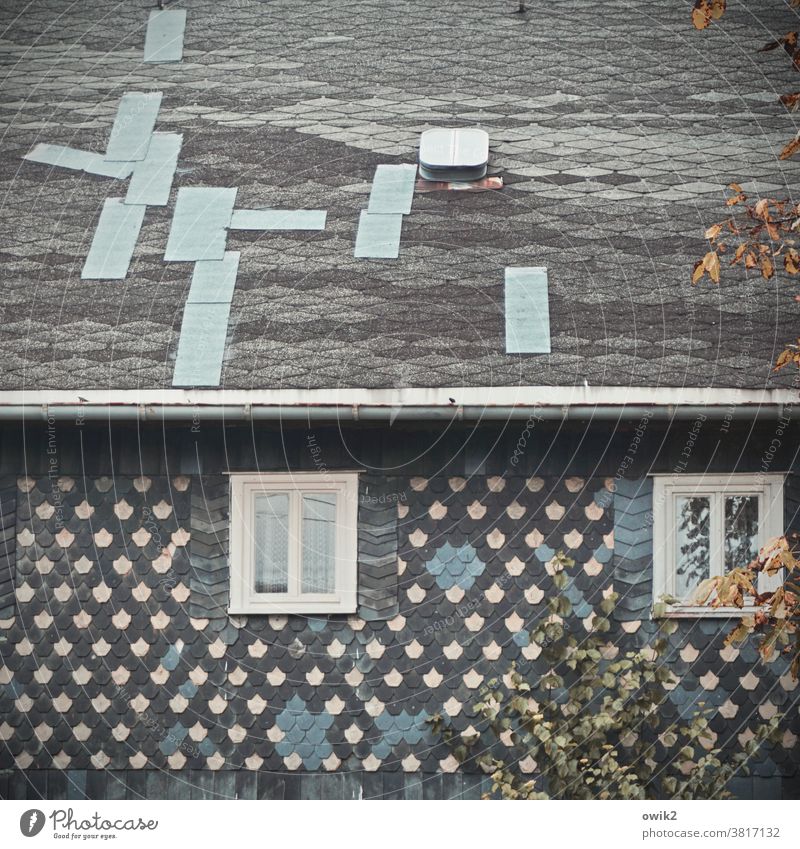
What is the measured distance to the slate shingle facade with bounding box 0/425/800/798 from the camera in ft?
30.0

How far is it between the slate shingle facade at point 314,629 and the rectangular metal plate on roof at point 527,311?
Answer: 0.61m

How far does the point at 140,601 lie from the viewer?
929cm

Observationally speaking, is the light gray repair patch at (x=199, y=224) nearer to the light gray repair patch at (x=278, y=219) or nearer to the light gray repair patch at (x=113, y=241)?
the light gray repair patch at (x=278, y=219)

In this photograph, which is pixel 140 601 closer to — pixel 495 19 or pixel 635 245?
pixel 635 245

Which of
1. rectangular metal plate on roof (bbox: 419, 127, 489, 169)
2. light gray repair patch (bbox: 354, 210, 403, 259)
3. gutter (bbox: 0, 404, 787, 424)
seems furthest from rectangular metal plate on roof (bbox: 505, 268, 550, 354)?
rectangular metal plate on roof (bbox: 419, 127, 489, 169)

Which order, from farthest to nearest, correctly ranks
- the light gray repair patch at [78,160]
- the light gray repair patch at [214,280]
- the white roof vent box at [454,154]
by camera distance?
the light gray repair patch at [78,160] < the white roof vent box at [454,154] < the light gray repair patch at [214,280]

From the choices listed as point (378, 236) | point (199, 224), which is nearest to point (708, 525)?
point (378, 236)

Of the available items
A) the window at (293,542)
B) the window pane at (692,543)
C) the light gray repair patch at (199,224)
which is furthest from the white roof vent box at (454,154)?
the window pane at (692,543)

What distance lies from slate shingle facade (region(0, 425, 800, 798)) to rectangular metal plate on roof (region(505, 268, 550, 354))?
2.01ft

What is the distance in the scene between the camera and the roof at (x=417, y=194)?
9.38 metres

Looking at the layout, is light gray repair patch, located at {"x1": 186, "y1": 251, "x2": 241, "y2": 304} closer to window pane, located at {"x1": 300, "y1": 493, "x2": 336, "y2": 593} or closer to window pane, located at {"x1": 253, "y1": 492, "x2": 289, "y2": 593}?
window pane, located at {"x1": 253, "y1": 492, "x2": 289, "y2": 593}

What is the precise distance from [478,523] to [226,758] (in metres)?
2.15

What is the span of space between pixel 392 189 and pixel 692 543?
3.43 meters
